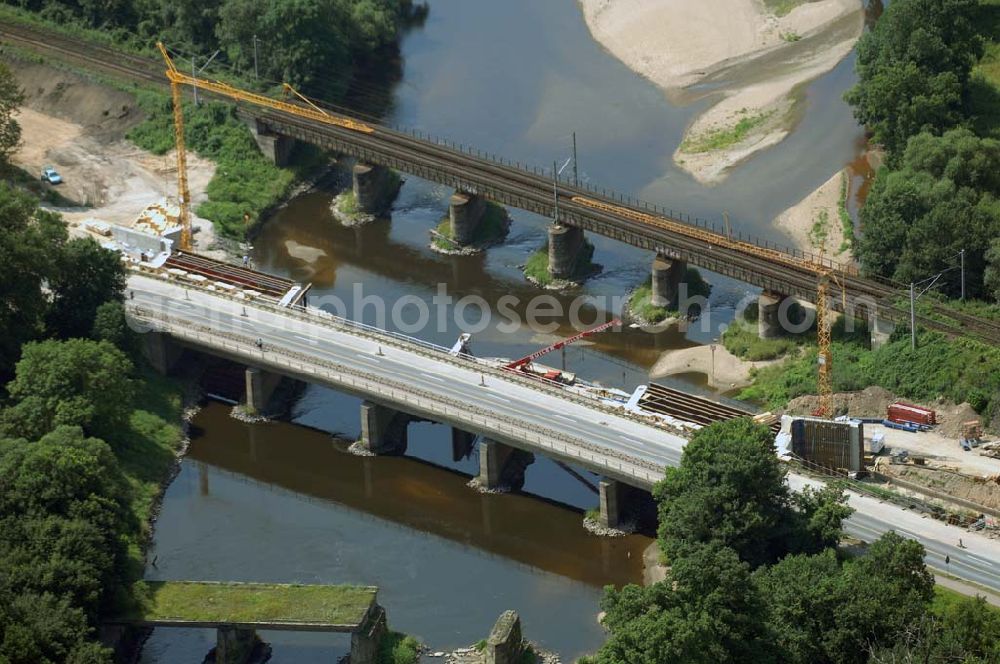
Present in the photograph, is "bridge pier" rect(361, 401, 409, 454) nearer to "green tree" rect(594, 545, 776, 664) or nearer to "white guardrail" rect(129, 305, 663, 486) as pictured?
"white guardrail" rect(129, 305, 663, 486)

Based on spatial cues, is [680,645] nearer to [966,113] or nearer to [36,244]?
[36,244]

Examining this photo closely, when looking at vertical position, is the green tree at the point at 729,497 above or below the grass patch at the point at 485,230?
above

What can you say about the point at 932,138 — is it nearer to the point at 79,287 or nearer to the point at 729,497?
the point at 729,497

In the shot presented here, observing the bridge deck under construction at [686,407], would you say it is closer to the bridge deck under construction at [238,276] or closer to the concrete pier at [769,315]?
the concrete pier at [769,315]

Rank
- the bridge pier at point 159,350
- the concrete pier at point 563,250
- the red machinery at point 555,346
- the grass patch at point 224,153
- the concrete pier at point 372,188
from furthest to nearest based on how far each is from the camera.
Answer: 1. the concrete pier at point 372,188
2. the grass patch at point 224,153
3. the concrete pier at point 563,250
4. the bridge pier at point 159,350
5. the red machinery at point 555,346

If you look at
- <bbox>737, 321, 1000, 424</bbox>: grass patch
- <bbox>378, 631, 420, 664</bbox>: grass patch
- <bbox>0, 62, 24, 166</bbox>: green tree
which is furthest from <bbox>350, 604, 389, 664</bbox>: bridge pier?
<bbox>0, 62, 24, 166</bbox>: green tree

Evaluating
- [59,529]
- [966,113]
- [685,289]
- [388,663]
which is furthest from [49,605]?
[966,113]

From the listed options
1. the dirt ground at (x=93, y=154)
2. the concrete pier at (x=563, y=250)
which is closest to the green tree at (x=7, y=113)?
the dirt ground at (x=93, y=154)
